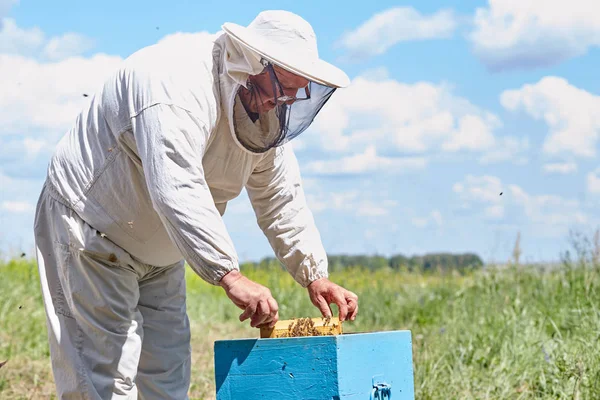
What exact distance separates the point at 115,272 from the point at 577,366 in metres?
2.32

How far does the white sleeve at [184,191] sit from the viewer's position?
237 centimetres

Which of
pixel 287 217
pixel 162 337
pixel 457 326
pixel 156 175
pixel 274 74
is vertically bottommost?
pixel 457 326

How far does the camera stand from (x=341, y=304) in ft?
9.80

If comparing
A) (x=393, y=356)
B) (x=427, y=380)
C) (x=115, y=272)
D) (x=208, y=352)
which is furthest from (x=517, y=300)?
(x=115, y=272)

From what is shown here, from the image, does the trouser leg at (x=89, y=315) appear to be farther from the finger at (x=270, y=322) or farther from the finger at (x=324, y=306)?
the finger at (x=324, y=306)

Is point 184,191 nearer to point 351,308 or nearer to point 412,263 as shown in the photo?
point 351,308

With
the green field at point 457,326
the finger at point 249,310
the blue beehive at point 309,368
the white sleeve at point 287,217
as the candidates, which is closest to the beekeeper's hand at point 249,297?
the finger at point 249,310

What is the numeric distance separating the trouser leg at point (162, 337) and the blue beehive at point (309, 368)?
736 mm

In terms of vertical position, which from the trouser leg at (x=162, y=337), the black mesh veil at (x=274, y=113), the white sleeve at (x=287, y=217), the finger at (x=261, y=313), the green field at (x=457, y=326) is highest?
the black mesh veil at (x=274, y=113)

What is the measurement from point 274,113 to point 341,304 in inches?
31.6

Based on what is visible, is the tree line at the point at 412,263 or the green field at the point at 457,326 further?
the tree line at the point at 412,263

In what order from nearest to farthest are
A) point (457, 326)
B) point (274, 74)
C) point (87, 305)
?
point (274, 74)
point (87, 305)
point (457, 326)

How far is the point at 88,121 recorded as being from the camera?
2.91m

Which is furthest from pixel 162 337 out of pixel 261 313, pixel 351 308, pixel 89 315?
pixel 261 313
